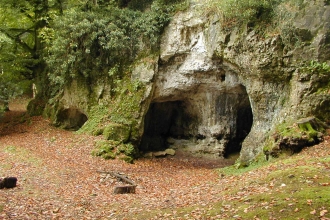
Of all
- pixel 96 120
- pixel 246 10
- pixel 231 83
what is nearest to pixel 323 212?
pixel 246 10

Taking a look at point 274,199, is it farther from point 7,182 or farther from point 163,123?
point 163,123

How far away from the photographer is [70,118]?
22.0 m

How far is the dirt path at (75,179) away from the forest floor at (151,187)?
3 centimetres

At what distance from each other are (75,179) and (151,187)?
9.36 ft

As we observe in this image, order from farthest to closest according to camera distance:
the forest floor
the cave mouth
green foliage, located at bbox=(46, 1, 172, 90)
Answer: the cave mouth, green foliage, located at bbox=(46, 1, 172, 90), the forest floor

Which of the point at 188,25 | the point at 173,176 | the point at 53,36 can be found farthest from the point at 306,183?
the point at 53,36

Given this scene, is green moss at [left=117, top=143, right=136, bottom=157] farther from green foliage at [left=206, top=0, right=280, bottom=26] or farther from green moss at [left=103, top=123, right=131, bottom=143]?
green foliage at [left=206, top=0, right=280, bottom=26]

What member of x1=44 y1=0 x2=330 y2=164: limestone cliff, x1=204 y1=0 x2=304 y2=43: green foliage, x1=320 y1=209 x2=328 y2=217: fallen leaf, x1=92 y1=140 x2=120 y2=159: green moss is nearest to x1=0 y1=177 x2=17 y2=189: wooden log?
x1=92 y1=140 x2=120 y2=159: green moss

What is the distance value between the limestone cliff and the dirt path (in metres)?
2.30

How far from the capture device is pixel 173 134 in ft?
77.3

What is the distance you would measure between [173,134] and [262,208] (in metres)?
16.2

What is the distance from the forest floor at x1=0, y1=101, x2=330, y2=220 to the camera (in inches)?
304

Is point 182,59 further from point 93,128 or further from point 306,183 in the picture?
point 306,183

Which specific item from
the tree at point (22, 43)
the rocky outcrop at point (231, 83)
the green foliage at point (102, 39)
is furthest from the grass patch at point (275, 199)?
the tree at point (22, 43)
